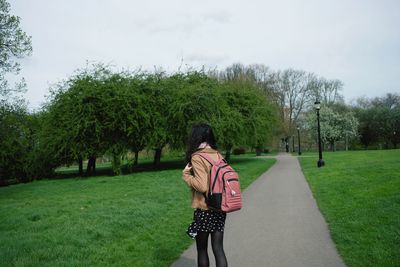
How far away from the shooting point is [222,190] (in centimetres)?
378

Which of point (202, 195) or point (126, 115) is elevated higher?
point (126, 115)

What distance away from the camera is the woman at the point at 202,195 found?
383cm

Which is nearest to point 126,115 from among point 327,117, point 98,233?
point 98,233

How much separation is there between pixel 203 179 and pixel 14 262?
3561 millimetres

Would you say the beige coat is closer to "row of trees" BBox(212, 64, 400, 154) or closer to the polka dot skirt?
the polka dot skirt

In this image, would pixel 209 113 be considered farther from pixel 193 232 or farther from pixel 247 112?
pixel 193 232

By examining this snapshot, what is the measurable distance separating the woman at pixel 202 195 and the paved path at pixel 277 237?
53.1 inches

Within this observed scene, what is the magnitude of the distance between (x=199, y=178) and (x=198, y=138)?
18.5 inches

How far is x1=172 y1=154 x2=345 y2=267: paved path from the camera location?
5.28 m

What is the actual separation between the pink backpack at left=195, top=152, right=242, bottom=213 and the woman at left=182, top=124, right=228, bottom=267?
0.20 feet

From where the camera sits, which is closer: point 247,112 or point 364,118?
point 247,112

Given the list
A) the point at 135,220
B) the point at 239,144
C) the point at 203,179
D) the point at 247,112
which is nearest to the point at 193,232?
the point at 203,179

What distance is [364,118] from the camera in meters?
61.4

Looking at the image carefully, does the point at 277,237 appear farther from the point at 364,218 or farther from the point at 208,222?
the point at 208,222
